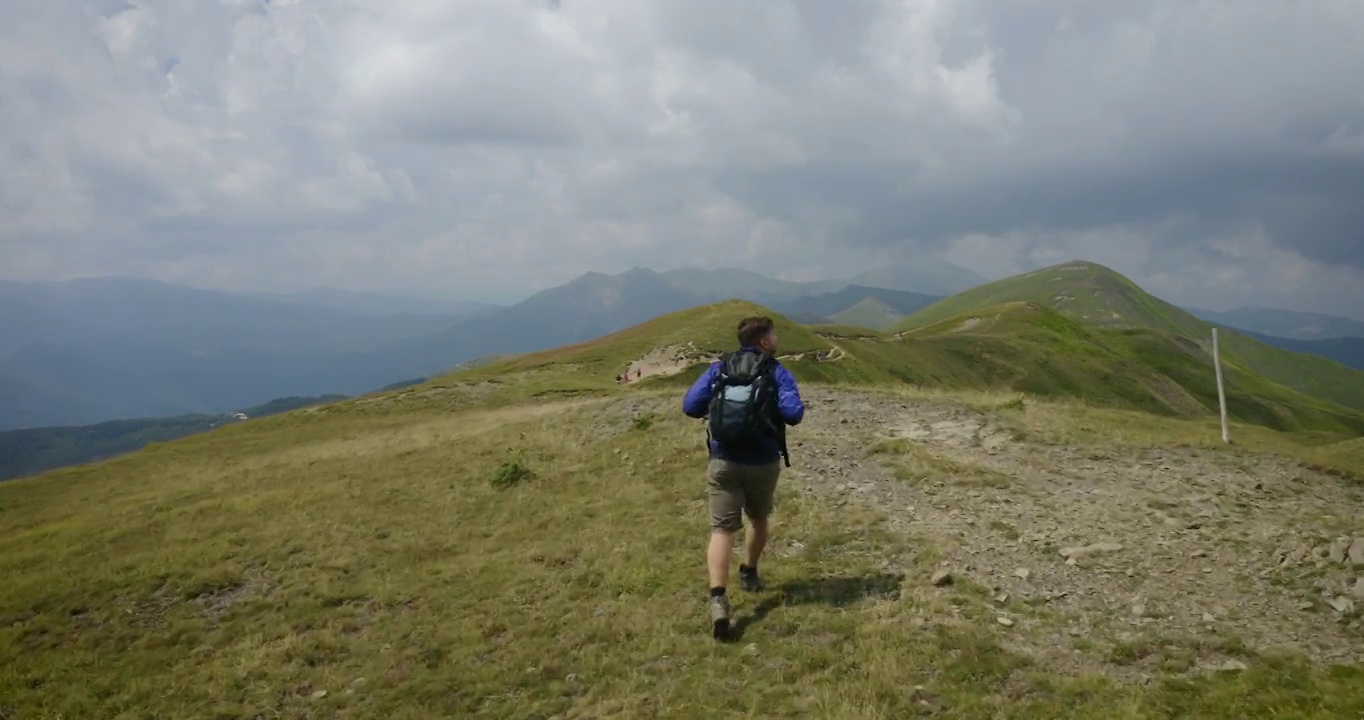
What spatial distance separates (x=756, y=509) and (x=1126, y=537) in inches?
246

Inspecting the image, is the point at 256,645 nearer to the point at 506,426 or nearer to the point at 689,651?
the point at 689,651

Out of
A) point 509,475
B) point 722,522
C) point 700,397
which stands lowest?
point 509,475

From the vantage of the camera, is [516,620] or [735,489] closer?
[735,489]

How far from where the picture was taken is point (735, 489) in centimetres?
930

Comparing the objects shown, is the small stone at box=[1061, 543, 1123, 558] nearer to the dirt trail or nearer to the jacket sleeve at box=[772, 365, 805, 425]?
the dirt trail

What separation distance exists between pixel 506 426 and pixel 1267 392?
167 m

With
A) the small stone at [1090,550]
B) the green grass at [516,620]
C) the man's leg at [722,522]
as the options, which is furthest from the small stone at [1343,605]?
the man's leg at [722,522]

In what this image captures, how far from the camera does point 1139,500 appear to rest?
13.0m

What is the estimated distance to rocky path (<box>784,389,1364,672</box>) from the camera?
822cm

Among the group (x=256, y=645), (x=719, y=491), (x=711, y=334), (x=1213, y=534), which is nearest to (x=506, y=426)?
(x=256, y=645)

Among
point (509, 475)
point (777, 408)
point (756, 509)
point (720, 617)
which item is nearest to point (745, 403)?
point (777, 408)

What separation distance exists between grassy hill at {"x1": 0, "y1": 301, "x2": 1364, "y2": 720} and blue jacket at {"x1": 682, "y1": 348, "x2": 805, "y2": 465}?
2.19m

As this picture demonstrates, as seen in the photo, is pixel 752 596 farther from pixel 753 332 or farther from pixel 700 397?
pixel 753 332

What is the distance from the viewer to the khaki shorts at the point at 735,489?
30.1 ft
